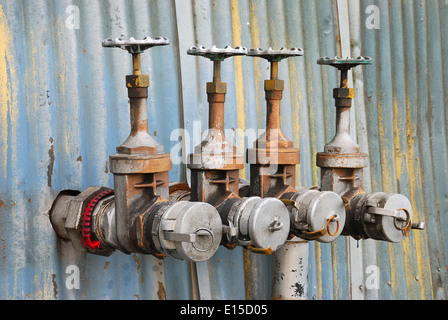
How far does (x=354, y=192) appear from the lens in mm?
2174

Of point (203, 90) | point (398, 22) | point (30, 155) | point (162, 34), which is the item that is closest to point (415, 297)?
point (398, 22)


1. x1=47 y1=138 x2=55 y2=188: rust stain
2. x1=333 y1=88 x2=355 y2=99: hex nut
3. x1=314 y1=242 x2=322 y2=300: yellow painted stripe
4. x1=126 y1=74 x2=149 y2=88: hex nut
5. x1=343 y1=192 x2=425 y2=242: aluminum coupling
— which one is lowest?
x1=314 y1=242 x2=322 y2=300: yellow painted stripe

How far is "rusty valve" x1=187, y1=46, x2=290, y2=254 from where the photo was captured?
1801 millimetres

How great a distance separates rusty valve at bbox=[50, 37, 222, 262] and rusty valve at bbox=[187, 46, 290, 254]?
83mm

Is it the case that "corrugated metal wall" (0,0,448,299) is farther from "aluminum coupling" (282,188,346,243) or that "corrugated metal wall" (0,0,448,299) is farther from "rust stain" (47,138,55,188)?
"aluminum coupling" (282,188,346,243)

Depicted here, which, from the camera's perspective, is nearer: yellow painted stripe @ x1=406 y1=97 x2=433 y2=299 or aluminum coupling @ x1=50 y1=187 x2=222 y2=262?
aluminum coupling @ x1=50 y1=187 x2=222 y2=262

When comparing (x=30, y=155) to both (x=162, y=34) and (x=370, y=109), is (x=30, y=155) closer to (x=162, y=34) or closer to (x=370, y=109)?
(x=162, y=34)

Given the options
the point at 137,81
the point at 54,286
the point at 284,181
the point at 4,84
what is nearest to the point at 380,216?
the point at 284,181

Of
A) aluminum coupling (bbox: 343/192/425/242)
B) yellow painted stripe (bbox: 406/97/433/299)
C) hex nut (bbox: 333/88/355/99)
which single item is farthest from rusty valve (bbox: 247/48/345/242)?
yellow painted stripe (bbox: 406/97/433/299)

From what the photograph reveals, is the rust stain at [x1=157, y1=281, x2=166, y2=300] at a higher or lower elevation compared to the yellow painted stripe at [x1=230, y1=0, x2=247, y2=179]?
lower

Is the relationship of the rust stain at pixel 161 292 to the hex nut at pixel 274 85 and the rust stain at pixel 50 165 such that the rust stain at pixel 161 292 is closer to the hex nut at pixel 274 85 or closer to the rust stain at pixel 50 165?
the rust stain at pixel 50 165

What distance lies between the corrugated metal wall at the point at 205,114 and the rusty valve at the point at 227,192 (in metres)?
0.33

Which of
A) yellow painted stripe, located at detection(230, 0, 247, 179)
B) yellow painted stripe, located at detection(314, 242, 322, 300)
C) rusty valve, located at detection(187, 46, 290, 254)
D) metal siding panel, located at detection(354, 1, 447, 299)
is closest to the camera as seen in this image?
rusty valve, located at detection(187, 46, 290, 254)
